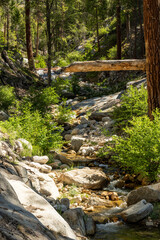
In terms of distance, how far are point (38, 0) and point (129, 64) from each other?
1036cm

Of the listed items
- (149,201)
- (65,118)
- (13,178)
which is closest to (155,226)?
(149,201)

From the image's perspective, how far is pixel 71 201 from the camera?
4805 millimetres

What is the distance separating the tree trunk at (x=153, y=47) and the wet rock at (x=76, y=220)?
398 cm

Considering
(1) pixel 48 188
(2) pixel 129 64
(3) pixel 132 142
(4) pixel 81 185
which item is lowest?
(4) pixel 81 185

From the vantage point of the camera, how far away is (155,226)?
3.84m

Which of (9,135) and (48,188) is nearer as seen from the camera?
(48,188)

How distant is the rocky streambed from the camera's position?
6.88 feet

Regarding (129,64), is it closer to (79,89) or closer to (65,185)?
(65,185)

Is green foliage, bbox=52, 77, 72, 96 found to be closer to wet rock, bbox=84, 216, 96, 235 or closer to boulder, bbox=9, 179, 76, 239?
wet rock, bbox=84, 216, 96, 235

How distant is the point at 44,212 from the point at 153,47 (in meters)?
5.18

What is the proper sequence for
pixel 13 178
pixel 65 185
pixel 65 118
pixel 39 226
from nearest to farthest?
pixel 39 226
pixel 13 178
pixel 65 185
pixel 65 118

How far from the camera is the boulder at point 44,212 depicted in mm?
2553

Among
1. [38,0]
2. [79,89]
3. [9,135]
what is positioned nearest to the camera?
[9,135]

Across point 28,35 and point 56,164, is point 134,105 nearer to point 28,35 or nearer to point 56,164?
point 56,164
